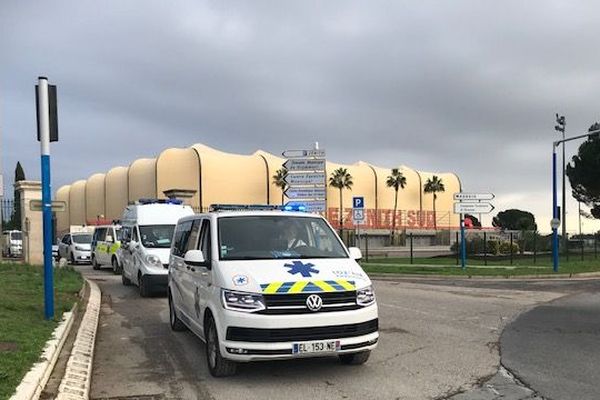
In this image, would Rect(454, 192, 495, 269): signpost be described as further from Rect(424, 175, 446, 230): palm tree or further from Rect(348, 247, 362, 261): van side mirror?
Rect(424, 175, 446, 230): palm tree

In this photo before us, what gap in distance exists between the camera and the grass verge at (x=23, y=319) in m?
6.23

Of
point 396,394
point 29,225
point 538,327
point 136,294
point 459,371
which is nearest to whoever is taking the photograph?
point 396,394

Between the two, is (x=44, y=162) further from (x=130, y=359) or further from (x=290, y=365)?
(x=290, y=365)

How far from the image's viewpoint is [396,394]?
244 inches

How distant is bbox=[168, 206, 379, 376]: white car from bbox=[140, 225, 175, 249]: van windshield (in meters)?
8.15

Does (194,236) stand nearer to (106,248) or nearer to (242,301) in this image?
(242,301)

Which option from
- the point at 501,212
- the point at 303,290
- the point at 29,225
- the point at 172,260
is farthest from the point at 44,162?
the point at 501,212

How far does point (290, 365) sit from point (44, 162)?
5.20 meters

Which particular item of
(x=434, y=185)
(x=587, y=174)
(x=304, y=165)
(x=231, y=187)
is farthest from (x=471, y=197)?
(x=434, y=185)

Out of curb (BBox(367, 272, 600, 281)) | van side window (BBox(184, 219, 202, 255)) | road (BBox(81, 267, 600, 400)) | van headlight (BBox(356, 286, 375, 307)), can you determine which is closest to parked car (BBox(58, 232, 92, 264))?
curb (BBox(367, 272, 600, 281))

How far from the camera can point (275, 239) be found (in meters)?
7.56

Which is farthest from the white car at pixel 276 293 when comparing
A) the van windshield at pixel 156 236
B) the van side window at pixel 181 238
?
the van windshield at pixel 156 236

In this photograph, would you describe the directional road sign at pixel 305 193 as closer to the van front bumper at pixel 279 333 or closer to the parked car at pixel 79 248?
the parked car at pixel 79 248

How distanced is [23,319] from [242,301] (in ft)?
15.1
